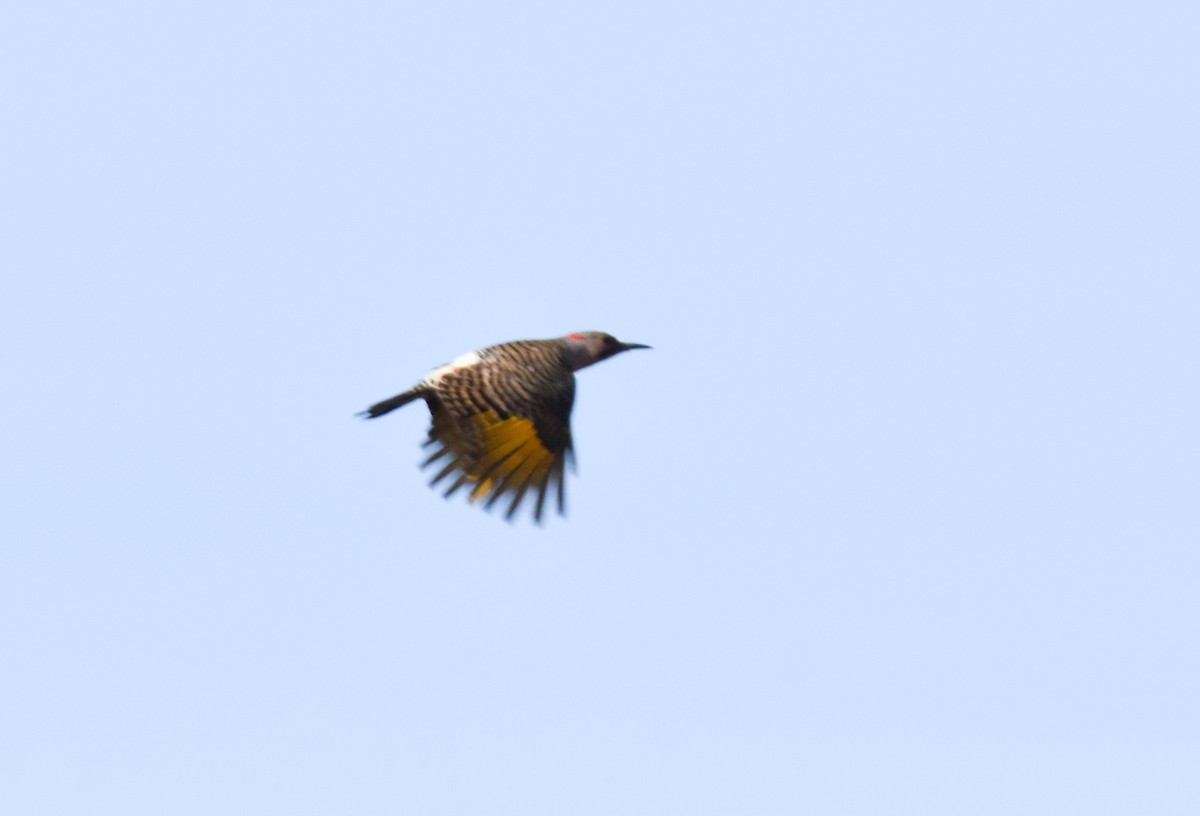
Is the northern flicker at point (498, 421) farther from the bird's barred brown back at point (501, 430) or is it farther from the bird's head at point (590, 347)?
the bird's head at point (590, 347)

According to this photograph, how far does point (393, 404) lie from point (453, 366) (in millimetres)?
596

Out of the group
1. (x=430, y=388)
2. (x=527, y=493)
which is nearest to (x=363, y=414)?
(x=430, y=388)

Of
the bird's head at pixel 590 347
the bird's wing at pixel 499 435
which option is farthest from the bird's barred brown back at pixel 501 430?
the bird's head at pixel 590 347

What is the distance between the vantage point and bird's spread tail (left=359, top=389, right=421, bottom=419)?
19.0 m

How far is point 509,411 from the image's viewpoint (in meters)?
18.5

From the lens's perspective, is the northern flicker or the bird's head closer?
the northern flicker

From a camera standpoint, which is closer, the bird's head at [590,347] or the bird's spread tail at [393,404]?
the bird's spread tail at [393,404]

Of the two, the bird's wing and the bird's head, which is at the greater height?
the bird's head

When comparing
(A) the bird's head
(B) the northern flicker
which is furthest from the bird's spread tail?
(A) the bird's head

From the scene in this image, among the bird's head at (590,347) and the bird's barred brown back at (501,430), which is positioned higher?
the bird's head at (590,347)

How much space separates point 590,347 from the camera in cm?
2158

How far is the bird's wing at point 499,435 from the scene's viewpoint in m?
18.2

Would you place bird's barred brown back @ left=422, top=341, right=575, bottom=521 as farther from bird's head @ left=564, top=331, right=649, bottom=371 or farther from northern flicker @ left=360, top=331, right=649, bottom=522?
bird's head @ left=564, top=331, right=649, bottom=371

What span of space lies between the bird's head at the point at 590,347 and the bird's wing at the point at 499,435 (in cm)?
216
